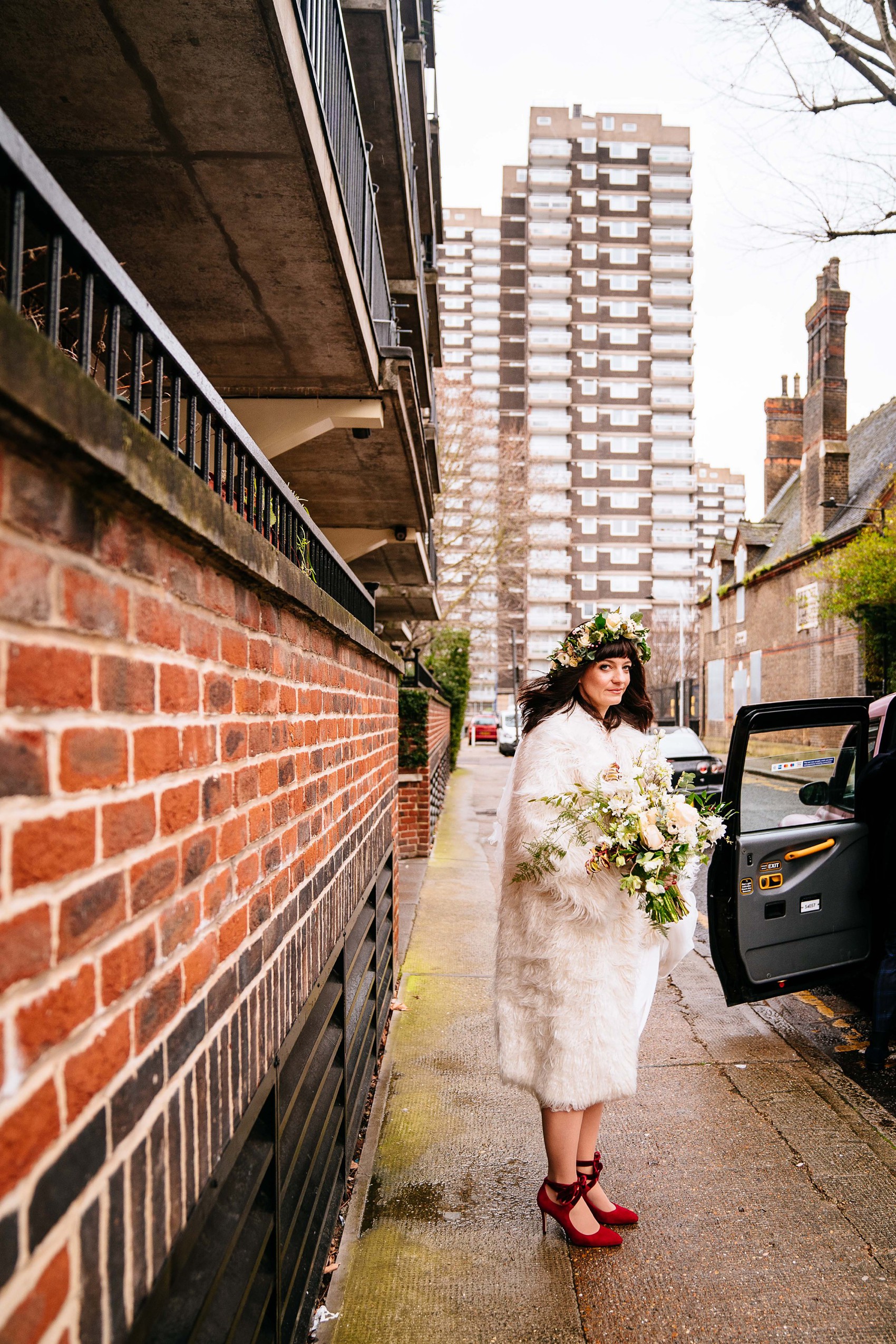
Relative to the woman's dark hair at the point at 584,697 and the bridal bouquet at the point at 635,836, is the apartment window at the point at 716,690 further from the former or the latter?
the bridal bouquet at the point at 635,836

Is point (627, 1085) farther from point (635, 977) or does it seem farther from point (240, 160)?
point (240, 160)

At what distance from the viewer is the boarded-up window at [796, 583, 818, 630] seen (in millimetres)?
26984

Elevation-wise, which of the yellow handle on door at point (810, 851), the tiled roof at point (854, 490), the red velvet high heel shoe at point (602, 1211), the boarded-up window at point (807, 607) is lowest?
the red velvet high heel shoe at point (602, 1211)

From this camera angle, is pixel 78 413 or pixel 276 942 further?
pixel 276 942

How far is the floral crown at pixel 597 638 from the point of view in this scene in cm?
340

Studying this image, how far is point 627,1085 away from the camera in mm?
2965

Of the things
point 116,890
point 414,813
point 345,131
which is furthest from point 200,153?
point 414,813

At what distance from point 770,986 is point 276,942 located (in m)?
3.47

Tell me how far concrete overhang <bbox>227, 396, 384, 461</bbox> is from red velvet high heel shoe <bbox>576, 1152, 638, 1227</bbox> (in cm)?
516

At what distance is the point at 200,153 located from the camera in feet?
12.5

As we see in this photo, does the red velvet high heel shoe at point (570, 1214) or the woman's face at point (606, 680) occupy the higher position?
the woman's face at point (606, 680)

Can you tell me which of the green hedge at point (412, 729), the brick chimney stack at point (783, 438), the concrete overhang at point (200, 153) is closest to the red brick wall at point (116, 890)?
the concrete overhang at point (200, 153)

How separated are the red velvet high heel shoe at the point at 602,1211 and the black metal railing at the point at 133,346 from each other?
90.3 inches

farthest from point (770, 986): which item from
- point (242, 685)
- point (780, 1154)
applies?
point (242, 685)
